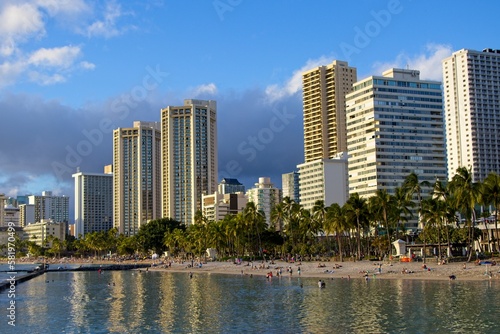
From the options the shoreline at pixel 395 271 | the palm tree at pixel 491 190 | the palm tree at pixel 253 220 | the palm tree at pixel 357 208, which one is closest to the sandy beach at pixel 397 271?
the shoreline at pixel 395 271

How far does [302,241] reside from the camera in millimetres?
162250

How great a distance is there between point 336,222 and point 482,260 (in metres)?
33.8

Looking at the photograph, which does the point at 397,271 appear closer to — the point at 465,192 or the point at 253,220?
the point at 465,192

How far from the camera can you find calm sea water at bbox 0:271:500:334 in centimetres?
5356

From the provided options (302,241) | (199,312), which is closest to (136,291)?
(199,312)

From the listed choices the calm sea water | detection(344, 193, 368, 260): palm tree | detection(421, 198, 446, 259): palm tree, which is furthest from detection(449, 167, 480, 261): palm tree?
detection(344, 193, 368, 260): palm tree

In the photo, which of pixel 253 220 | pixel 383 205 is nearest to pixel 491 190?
pixel 383 205

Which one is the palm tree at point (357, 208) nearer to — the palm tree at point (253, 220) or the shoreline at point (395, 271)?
the shoreline at point (395, 271)

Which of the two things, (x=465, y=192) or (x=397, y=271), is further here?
(x=465, y=192)

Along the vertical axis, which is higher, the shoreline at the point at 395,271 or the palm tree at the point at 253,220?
the palm tree at the point at 253,220

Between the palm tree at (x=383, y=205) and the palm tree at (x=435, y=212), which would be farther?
the palm tree at (x=383, y=205)

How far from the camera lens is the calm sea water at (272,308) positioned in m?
53.6

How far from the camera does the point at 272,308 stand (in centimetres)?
6581

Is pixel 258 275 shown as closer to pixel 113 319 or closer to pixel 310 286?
pixel 310 286
